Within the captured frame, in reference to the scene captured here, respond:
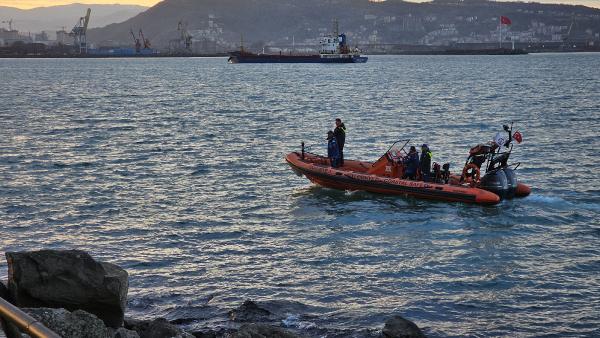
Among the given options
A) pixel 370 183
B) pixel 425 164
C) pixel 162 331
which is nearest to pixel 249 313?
pixel 162 331

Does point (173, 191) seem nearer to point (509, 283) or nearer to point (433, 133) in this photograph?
point (509, 283)

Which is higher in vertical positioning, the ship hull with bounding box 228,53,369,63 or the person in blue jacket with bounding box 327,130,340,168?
the ship hull with bounding box 228,53,369,63

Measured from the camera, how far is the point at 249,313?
13367mm

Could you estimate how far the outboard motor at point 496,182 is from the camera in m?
21.9

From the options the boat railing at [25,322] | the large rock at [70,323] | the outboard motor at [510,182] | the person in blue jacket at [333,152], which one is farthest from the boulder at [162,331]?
the outboard motor at [510,182]

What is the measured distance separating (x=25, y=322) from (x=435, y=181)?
18.6 m

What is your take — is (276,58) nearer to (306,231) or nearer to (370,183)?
(370,183)

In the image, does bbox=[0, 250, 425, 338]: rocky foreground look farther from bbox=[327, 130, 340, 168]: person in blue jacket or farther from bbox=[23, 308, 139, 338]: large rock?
bbox=[327, 130, 340, 168]: person in blue jacket

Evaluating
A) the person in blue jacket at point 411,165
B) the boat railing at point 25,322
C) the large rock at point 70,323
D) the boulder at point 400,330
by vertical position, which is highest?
the boat railing at point 25,322

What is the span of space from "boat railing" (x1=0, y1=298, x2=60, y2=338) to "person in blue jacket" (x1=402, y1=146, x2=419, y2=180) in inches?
711

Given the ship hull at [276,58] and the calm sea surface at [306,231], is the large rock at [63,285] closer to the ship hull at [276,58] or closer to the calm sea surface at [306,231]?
the calm sea surface at [306,231]

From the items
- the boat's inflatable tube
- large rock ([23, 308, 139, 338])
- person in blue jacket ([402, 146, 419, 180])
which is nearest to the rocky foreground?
large rock ([23, 308, 139, 338])

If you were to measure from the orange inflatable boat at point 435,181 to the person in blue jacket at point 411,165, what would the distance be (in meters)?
0.27

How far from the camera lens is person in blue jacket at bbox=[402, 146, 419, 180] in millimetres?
22677
